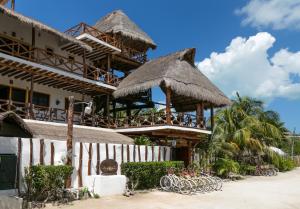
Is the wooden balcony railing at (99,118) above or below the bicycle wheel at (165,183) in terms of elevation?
above

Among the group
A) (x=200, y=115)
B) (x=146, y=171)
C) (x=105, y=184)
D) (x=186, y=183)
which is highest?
(x=200, y=115)

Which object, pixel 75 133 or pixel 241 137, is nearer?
pixel 75 133

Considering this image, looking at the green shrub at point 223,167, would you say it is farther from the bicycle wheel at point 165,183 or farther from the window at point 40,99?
the window at point 40,99

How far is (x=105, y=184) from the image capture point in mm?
12297

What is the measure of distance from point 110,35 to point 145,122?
26.3 feet

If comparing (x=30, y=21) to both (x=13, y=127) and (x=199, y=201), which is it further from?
(x=199, y=201)

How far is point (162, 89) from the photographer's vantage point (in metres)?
18.4

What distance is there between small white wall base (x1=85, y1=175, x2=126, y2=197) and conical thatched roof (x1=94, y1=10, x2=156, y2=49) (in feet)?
42.8

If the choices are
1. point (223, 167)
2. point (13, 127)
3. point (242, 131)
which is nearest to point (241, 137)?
point (242, 131)

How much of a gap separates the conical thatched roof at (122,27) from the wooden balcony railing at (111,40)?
704 mm

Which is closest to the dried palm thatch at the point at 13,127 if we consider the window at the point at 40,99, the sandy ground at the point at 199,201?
the sandy ground at the point at 199,201

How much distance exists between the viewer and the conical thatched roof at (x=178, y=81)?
17.6m

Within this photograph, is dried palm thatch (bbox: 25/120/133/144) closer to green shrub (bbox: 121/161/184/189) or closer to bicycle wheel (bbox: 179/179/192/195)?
green shrub (bbox: 121/161/184/189)

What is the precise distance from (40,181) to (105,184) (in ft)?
8.62
